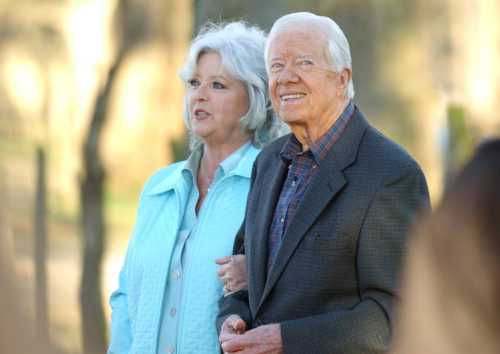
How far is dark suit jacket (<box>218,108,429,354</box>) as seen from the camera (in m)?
2.97

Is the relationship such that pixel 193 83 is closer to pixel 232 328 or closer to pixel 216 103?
pixel 216 103

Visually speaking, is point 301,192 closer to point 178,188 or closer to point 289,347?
point 289,347

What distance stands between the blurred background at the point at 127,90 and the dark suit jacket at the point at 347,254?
849cm

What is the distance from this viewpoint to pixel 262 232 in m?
3.18

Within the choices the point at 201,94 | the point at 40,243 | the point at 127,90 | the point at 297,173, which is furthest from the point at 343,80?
the point at 127,90

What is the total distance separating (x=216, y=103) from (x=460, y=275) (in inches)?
105

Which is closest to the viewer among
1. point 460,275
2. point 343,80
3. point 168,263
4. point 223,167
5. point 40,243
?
point 460,275

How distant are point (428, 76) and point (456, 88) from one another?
1.81 feet

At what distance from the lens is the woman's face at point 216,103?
3795 mm

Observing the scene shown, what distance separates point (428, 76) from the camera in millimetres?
18188

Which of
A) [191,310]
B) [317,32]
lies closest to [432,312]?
[317,32]

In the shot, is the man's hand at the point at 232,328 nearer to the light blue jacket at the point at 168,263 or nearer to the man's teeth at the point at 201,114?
the light blue jacket at the point at 168,263

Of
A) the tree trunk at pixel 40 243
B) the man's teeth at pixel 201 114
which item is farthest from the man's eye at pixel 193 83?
the tree trunk at pixel 40 243

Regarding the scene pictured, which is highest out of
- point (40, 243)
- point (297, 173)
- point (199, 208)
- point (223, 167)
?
point (297, 173)
